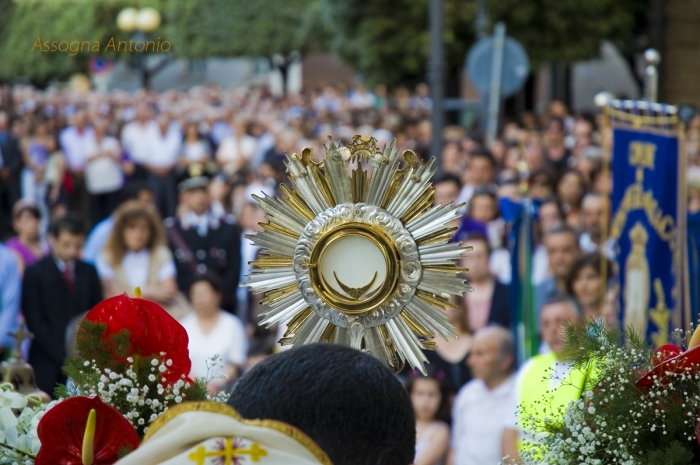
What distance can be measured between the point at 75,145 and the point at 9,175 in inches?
44.8

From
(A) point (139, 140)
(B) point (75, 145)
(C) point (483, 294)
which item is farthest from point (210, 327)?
(A) point (139, 140)

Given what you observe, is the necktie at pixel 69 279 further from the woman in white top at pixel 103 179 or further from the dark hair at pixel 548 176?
the woman in white top at pixel 103 179

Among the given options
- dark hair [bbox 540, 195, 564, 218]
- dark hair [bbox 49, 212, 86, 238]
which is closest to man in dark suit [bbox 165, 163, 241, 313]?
dark hair [bbox 49, 212, 86, 238]

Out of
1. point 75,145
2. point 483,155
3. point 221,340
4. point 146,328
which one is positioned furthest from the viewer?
point 75,145

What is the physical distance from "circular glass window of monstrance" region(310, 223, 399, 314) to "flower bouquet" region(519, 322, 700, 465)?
37 centimetres

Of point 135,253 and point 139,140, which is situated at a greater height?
point 139,140

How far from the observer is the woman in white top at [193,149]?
1606cm

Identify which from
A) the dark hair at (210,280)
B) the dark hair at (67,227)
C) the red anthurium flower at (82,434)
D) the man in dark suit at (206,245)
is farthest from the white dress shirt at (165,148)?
the red anthurium flower at (82,434)

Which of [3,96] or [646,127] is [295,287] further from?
[3,96]

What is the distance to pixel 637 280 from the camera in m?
6.26

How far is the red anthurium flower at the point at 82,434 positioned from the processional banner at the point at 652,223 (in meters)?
4.23

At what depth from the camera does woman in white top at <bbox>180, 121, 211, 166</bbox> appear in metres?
16.1

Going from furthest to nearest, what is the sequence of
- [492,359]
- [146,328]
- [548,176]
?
[548,176] → [492,359] → [146,328]

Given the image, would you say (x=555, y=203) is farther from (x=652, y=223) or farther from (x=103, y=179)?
(x=103, y=179)
